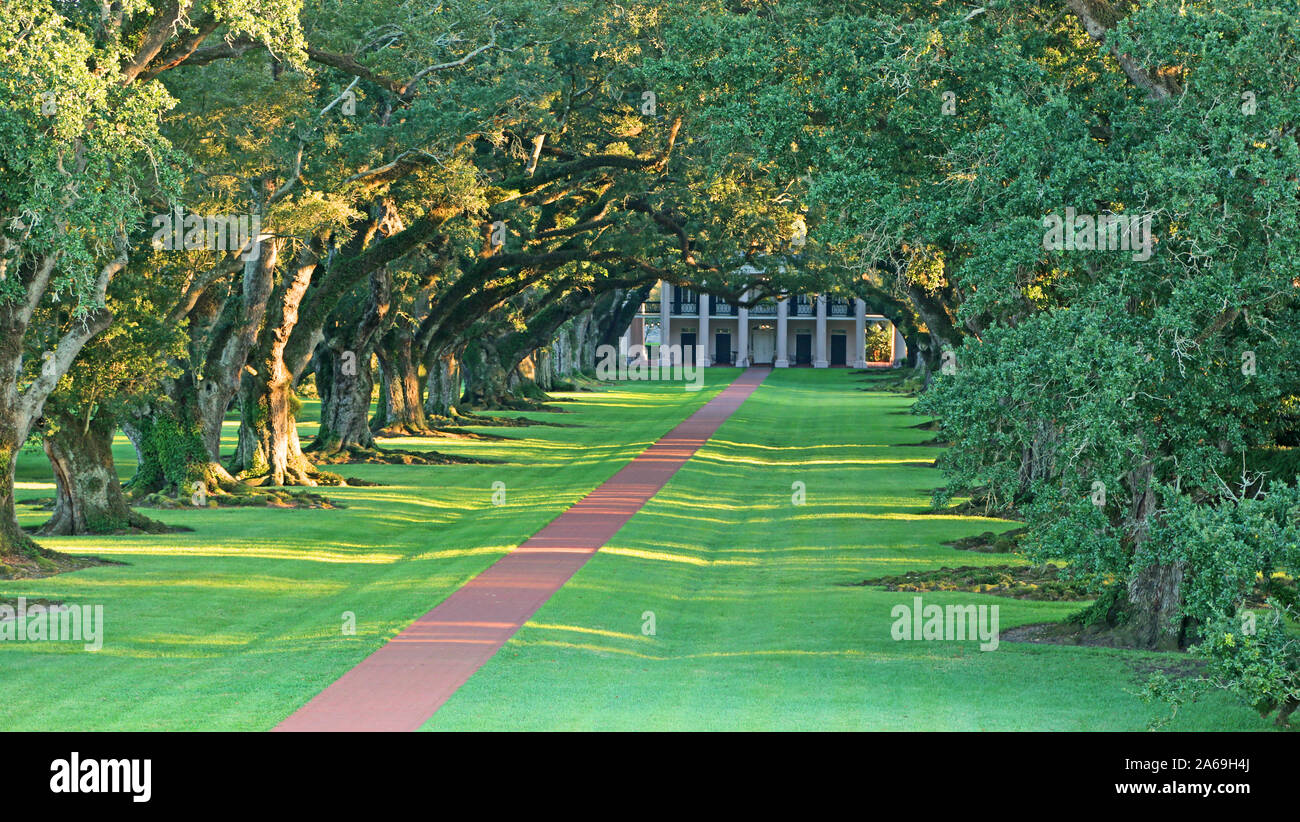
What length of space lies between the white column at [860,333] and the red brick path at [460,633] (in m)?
79.0

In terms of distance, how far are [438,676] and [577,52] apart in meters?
15.2

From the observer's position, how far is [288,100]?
2323 cm

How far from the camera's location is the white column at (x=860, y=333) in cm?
10862

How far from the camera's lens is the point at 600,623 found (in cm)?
1723

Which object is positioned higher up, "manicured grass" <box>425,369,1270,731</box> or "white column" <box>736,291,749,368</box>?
"white column" <box>736,291,749,368</box>

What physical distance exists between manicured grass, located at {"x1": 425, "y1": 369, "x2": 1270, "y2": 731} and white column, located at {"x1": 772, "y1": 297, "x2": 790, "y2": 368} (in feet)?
258

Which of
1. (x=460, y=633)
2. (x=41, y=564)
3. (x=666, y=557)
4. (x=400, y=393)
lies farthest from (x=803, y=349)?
(x=460, y=633)

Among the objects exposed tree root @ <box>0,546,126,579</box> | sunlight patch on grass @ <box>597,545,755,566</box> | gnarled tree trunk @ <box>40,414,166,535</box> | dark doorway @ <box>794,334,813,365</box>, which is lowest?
sunlight patch on grass @ <box>597,545,755,566</box>

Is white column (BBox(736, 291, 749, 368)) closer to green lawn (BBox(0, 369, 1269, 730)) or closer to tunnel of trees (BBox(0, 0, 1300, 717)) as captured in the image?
green lawn (BBox(0, 369, 1269, 730))

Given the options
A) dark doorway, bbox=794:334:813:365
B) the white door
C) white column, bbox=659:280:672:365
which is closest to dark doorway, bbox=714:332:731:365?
the white door

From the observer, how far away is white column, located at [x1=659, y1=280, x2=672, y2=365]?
109 m

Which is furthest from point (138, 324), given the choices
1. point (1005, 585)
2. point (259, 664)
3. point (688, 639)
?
point (1005, 585)

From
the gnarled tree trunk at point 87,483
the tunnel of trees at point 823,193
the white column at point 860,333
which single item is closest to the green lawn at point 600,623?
the gnarled tree trunk at point 87,483

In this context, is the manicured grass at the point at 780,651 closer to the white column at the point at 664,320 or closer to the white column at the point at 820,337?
the white column at the point at 664,320
